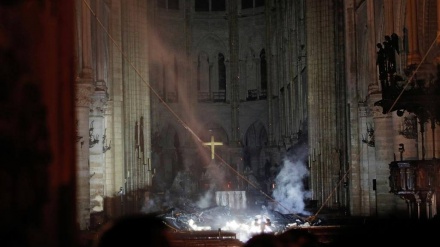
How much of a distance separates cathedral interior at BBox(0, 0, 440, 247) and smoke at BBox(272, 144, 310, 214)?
5.2 inches

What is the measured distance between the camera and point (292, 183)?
4019 centimetres

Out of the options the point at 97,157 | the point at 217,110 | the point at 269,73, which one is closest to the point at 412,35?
the point at 97,157

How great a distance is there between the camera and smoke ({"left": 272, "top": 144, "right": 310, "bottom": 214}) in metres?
37.2

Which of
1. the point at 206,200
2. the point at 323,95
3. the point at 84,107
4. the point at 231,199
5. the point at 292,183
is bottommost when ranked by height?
the point at 206,200

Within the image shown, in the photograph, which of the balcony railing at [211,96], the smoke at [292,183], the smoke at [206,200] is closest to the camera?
the smoke at [292,183]

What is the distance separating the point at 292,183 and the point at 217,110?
39.9ft

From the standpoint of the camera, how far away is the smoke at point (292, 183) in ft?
122

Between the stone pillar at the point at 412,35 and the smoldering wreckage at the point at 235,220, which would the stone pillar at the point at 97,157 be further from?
the stone pillar at the point at 412,35

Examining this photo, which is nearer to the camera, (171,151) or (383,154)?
(383,154)

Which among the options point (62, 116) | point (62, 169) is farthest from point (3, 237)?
point (62, 116)

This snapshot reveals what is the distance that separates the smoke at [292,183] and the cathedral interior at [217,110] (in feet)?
0.43

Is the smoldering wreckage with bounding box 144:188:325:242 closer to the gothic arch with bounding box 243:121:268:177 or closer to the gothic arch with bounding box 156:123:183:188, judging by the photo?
the gothic arch with bounding box 156:123:183:188

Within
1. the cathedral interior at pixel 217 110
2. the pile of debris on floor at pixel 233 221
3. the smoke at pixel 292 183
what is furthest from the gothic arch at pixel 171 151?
the pile of debris on floor at pixel 233 221

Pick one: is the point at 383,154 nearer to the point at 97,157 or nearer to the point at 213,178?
the point at 97,157
